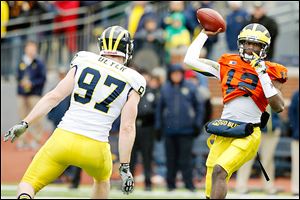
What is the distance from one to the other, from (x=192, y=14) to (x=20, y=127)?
9.77m

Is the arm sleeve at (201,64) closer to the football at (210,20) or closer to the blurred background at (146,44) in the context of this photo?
the football at (210,20)

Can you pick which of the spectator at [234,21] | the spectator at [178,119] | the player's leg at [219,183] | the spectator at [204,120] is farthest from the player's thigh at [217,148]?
the spectator at [234,21]

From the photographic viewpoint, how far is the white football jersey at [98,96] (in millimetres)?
9047

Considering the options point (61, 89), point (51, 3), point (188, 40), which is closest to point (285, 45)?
point (188, 40)

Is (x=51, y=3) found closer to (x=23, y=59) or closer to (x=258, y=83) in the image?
(x=23, y=59)

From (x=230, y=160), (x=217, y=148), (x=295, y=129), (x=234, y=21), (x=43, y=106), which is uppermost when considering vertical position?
(x=234, y=21)

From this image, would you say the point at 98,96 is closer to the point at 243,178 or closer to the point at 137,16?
the point at 243,178

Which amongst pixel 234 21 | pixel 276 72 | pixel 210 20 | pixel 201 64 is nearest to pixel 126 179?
pixel 201 64

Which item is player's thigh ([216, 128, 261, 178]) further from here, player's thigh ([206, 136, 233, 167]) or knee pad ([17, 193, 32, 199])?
knee pad ([17, 193, 32, 199])

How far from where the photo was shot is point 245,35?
10039 millimetres

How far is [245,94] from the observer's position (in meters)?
10.1

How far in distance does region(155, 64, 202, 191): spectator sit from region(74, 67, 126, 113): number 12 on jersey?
21.5 feet

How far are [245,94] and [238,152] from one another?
2.00 ft

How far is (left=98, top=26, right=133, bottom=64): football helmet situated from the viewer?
948 centimetres
